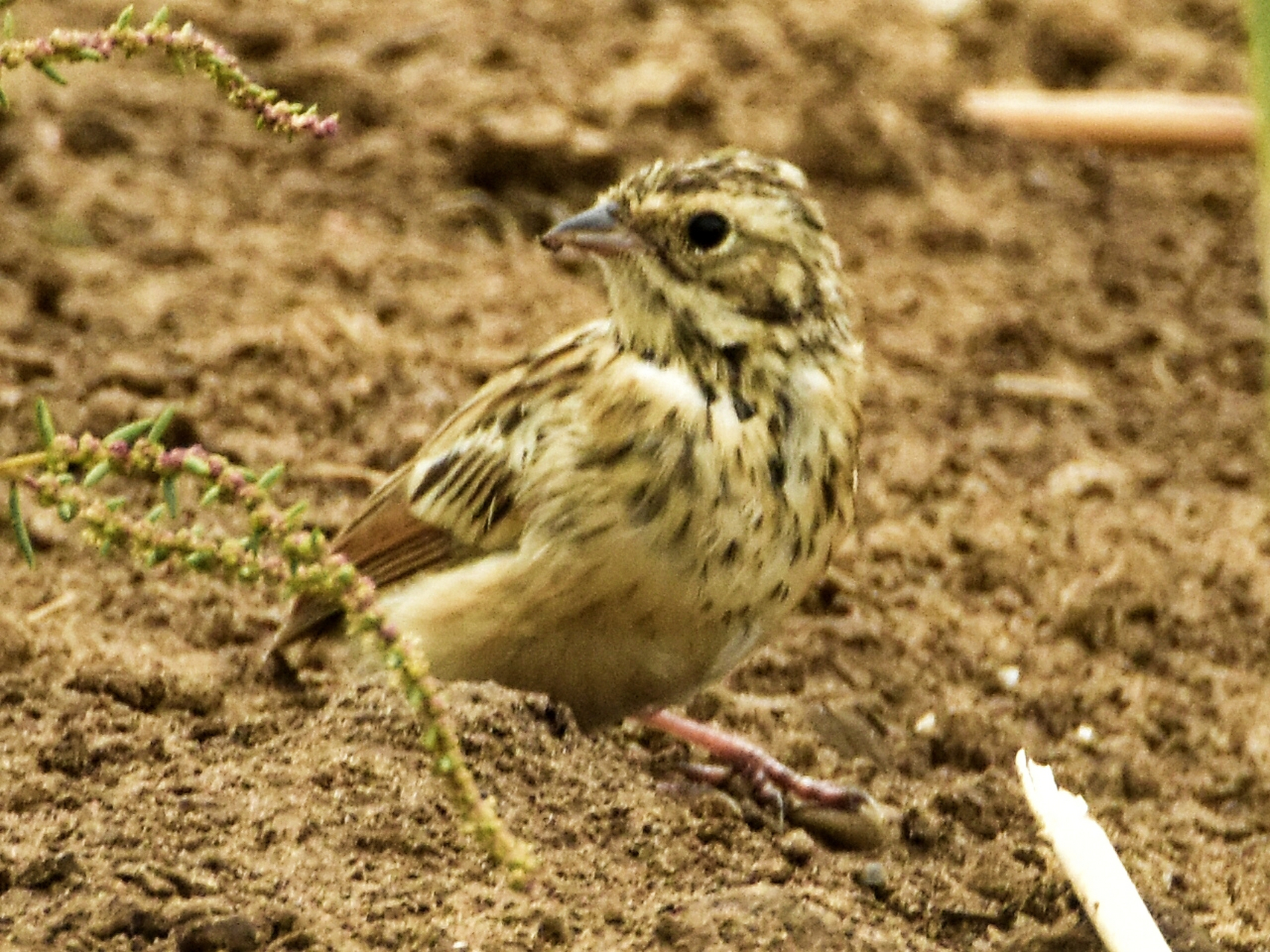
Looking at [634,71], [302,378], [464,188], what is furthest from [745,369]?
[634,71]

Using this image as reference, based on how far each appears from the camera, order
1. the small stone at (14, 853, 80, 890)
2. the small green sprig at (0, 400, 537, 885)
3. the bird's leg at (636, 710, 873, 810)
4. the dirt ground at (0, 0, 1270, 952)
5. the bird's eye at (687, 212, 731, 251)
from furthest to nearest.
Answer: the bird's eye at (687, 212, 731, 251) → the bird's leg at (636, 710, 873, 810) → the dirt ground at (0, 0, 1270, 952) → the small stone at (14, 853, 80, 890) → the small green sprig at (0, 400, 537, 885)

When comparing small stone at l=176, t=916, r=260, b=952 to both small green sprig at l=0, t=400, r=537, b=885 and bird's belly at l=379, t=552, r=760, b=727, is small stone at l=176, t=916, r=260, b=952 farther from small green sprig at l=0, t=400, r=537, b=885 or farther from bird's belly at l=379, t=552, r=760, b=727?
bird's belly at l=379, t=552, r=760, b=727

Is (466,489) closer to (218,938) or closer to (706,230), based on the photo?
(706,230)

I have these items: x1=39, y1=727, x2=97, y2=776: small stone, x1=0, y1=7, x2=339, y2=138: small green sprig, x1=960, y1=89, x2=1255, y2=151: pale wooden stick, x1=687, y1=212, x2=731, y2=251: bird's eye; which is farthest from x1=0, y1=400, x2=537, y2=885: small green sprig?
x1=960, y1=89, x2=1255, y2=151: pale wooden stick

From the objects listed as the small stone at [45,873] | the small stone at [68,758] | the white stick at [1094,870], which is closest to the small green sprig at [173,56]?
the small stone at [45,873]

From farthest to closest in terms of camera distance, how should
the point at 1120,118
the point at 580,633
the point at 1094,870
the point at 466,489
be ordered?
the point at 1120,118, the point at 466,489, the point at 580,633, the point at 1094,870

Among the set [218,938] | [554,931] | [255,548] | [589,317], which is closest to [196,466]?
[255,548]
